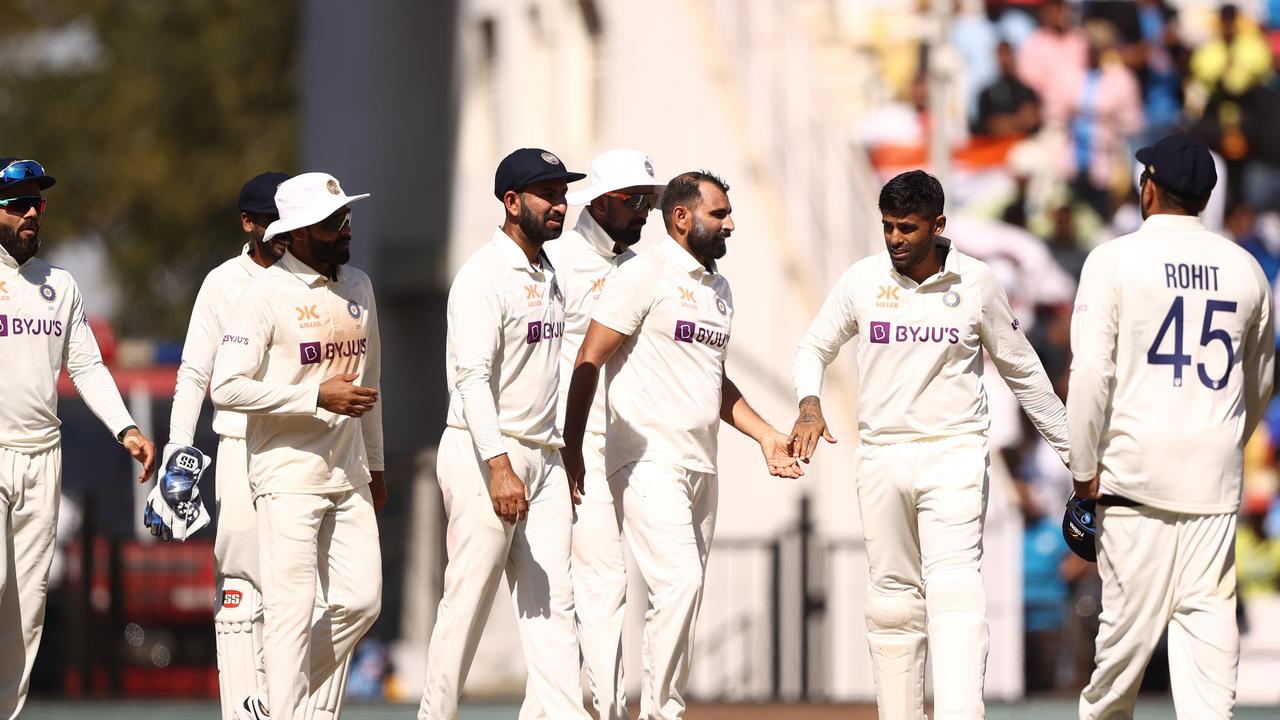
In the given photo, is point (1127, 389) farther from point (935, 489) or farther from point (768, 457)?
point (768, 457)

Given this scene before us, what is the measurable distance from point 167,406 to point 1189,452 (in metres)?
16.0

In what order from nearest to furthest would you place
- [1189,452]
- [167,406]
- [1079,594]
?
1. [1189,452]
2. [1079,594]
3. [167,406]

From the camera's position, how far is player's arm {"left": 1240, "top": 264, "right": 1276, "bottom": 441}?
28.3 feet

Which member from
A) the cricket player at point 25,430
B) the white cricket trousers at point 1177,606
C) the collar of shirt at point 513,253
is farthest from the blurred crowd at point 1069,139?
the cricket player at point 25,430

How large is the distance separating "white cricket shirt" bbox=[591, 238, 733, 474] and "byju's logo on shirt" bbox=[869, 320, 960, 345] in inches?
30.1

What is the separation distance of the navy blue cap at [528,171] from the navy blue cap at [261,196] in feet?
3.32

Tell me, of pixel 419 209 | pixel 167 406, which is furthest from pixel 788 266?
pixel 419 209

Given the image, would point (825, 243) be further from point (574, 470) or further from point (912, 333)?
point (912, 333)

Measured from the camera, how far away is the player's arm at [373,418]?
9.48 metres

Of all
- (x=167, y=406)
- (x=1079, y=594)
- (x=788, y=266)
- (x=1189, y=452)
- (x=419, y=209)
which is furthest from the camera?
(x=419, y=209)

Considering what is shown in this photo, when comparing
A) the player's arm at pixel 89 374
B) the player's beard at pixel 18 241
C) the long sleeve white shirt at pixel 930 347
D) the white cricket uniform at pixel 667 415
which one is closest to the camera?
the long sleeve white shirt at pixel 930 347

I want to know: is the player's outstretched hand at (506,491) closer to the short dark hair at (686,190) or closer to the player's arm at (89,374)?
the short dark hair at (686,190)

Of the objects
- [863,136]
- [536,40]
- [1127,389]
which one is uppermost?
[536,40]

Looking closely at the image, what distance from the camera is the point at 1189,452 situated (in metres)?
8.45
